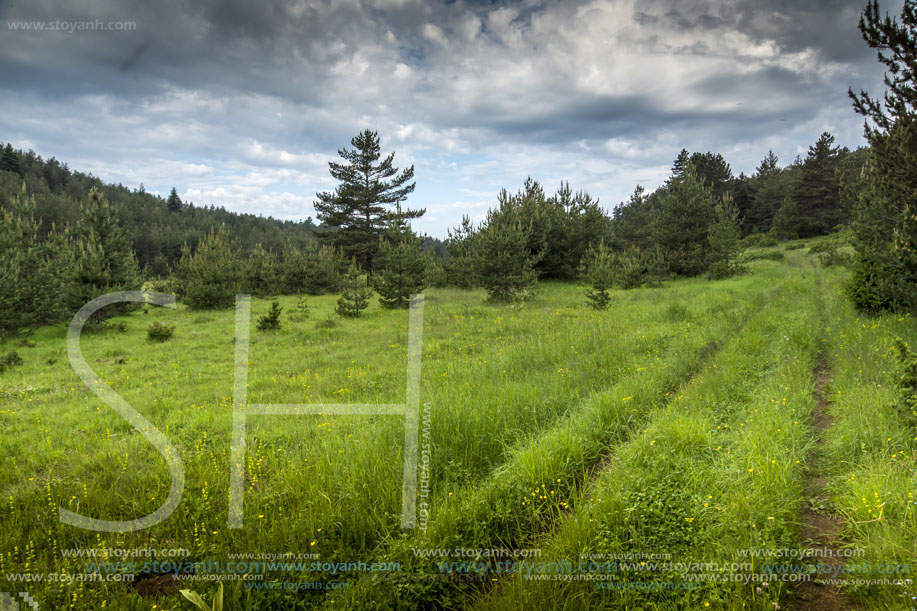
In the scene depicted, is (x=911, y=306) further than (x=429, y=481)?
Yes

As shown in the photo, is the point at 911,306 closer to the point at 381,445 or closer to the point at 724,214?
the point at 381,445

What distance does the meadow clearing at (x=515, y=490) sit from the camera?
2.82 m

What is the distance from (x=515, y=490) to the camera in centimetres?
384

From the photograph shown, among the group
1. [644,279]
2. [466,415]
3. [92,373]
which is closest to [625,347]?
[466,415]

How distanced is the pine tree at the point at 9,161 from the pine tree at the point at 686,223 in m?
108

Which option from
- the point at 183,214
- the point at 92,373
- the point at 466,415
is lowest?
the point at 92,373

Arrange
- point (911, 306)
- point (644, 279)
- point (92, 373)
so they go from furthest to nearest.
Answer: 1. point (644, 279)
2. point (92, 373)
3. point (911, 306)

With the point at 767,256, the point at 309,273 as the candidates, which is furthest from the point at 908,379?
the point at 767,256

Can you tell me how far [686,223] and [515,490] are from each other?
3334 cm

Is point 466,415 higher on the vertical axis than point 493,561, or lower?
higher

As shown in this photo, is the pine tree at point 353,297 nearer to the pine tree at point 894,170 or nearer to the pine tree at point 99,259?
the pine tree at point 99,259

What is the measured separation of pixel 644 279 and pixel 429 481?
27.4 meters

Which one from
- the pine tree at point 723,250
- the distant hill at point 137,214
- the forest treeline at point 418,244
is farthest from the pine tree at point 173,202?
the pine tree at point 723,250

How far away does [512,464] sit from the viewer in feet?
13.8
